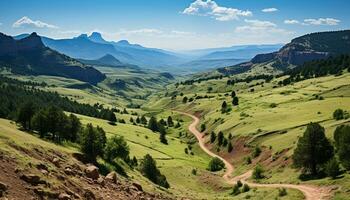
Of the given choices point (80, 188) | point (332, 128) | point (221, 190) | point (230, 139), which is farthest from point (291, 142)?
point (80, 188)

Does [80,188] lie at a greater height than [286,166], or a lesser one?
greater

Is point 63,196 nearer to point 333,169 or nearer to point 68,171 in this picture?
point 68,171

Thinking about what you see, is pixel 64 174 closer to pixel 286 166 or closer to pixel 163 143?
pixel 286 166

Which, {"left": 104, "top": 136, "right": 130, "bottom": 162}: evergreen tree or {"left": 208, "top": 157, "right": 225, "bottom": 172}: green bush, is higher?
{"left": 104, "top": 136, "right": 130, "bottom": 162}: evergreen tree

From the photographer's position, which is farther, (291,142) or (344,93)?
(344,93)

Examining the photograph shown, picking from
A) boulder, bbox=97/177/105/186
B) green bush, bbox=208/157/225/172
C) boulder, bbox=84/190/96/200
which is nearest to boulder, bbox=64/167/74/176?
boulder, bbox=97/177/105/186

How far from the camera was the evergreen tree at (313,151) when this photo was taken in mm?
78562

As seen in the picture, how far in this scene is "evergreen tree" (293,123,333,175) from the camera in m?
78.6

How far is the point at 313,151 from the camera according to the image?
78375 millimetres

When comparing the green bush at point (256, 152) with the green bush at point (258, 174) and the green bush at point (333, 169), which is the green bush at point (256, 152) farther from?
the green bush at point (333, 169)

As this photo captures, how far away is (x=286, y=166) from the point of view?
311ft

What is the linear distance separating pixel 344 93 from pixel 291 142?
281ft

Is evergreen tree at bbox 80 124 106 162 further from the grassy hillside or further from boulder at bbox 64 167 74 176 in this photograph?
the grassy hillside

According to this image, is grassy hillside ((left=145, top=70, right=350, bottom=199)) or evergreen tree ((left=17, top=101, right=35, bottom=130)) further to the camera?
grassy hillside ((left=145, top=70, right=350, bottom=199))
